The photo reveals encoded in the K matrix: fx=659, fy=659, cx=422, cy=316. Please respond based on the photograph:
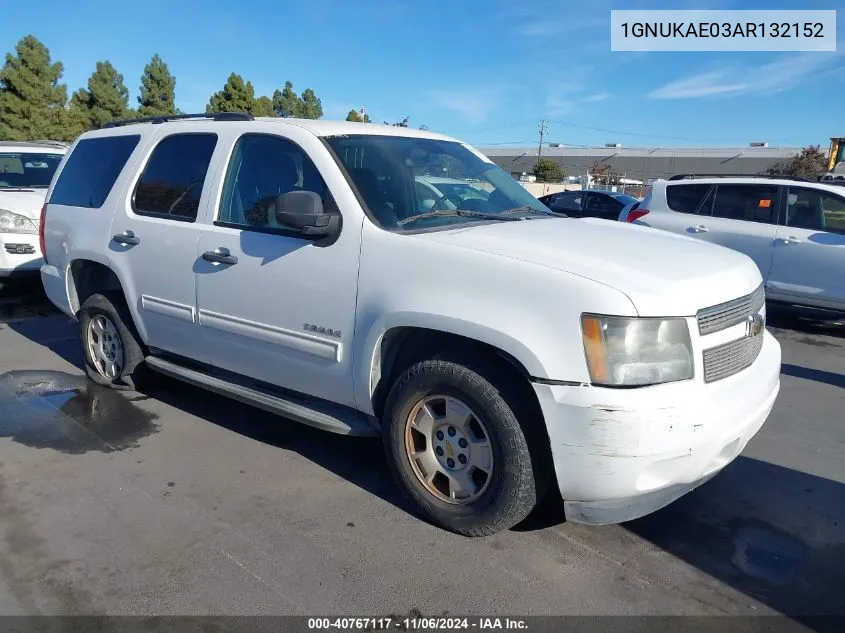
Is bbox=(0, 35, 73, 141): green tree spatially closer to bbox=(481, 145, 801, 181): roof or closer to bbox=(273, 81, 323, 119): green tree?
bbox=(273, 81, 323, 119): green tree

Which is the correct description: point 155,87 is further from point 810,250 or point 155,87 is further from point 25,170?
point 810,250

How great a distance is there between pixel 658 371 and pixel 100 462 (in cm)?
320

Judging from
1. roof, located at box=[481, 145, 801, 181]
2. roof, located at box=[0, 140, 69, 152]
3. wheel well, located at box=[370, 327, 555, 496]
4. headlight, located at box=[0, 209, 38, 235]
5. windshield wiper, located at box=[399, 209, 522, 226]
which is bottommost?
wheel well, located at box=[370, 327, 555, 496]

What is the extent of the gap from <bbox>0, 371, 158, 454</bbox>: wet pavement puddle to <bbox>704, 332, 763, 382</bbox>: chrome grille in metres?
3.40

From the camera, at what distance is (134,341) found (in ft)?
15.8

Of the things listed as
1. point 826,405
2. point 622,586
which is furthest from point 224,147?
point 826,405

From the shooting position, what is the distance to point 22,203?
7.89 meters

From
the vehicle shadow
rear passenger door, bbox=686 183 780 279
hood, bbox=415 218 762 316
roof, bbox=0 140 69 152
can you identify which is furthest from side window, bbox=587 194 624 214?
hood, bbox=415 218 762 316

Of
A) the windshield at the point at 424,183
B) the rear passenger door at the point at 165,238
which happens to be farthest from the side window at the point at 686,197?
the rear passenger door at the point at 165,238

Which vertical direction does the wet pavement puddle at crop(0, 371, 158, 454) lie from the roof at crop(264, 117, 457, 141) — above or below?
below

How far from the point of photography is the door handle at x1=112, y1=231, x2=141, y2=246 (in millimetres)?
4398

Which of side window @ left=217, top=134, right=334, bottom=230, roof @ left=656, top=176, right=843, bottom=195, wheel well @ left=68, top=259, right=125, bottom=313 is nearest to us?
side window @ left=217, top=134, right=334, bottom=230

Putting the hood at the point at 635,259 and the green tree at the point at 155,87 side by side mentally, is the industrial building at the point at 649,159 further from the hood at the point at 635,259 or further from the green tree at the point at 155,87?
the hood at the point at 635,259

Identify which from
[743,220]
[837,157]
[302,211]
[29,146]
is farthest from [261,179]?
[837,157]
